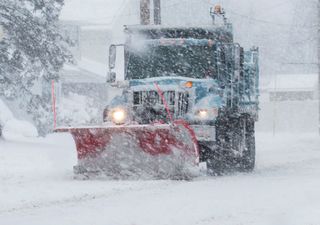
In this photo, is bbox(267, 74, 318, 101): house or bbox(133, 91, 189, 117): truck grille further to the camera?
bbox(267, 74, 318, 101): house

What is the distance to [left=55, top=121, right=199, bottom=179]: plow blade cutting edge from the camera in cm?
1139

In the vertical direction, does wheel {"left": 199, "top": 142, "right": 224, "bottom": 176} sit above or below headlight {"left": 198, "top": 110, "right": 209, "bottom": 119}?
below

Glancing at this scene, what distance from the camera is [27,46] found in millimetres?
20703

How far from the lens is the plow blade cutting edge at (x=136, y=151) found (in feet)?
37.4

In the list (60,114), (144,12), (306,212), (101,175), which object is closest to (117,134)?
(101,175)

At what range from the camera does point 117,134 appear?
1163 cm

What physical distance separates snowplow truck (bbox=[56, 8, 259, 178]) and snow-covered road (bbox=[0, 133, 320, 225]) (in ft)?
1.53

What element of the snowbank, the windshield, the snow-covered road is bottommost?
the snowbank

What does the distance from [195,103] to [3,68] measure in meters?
9.70

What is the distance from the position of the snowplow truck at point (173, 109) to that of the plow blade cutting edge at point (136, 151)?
0.02 metres

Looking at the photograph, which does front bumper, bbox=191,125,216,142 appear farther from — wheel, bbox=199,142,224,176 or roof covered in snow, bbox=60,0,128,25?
roof covered in snow, bbox=60,0,128,25

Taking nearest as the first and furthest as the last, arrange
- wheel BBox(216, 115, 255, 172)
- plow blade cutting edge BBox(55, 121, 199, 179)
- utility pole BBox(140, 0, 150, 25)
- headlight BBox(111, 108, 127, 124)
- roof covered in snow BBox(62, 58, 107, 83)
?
plow blade cutting edge BBox(55, 121, 199, 179), headlight BBox(111, 108, 127, 124), wheel BBox(216, 115, 255, 172), utility pole BBox(140, 0, 150, 25), roof covered in snow BBox(62, 58, 107, 83)

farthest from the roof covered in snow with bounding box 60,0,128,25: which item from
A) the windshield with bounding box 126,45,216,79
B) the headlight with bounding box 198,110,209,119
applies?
the headlight with bounding box 198,110,209,119

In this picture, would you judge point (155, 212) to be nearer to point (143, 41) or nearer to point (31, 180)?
point (31, 180)
